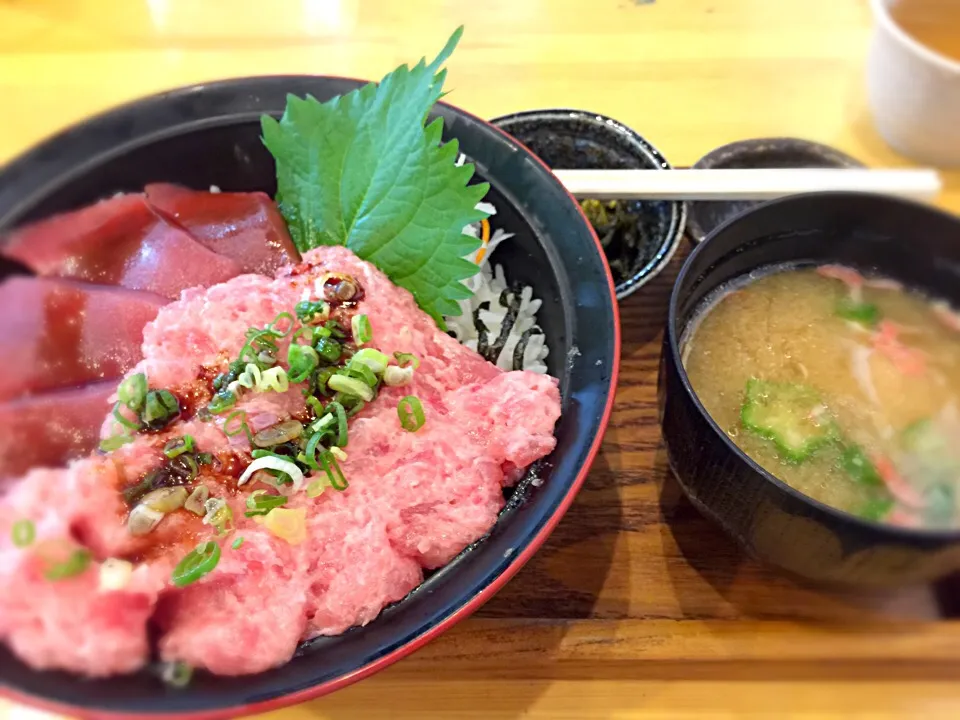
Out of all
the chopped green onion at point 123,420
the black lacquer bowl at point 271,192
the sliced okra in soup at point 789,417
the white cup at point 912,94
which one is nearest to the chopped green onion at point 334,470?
the black lacquer bowl at point 271,192

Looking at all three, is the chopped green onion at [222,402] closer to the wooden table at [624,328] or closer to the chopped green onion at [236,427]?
the chopped green onion at [236,427]

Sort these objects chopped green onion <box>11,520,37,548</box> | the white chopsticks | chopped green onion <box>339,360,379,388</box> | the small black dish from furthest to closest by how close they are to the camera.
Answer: the small black dish → the white chopsticks → chopped green onion <box>339,360,379,388</box> → chopped green onion <box>11,520,37,548</box>

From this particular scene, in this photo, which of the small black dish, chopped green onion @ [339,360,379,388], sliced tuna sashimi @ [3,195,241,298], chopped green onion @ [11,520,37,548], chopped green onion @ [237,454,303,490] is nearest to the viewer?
chopped green onion @ [11,520,37,548]

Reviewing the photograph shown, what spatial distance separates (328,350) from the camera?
1.33 m

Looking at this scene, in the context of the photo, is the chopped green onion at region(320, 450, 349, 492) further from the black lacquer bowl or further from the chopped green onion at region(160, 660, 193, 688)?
the chopped green onion at region(160, 660, 193, 688)

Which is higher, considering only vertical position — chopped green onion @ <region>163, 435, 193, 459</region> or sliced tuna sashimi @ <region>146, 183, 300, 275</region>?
sliced tuna sashimi @ <region>146, 183, 300, 275</region>

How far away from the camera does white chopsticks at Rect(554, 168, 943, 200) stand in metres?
1.70

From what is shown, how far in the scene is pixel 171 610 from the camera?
111 centimetres

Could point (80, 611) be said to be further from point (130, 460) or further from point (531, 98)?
point (531, 98)

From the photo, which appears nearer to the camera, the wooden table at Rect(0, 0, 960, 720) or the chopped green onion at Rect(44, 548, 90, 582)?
the chopped green onion at Rect(44, 548, 90, 582)

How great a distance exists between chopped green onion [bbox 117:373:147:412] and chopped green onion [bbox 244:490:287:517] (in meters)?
0.26

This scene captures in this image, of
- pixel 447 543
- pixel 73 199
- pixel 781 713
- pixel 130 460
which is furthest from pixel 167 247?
pixel 781 713

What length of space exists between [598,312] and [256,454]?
2.25 feet

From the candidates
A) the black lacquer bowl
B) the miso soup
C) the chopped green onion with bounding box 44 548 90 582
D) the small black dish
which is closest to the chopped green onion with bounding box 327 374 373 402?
the black lacquer bowl
